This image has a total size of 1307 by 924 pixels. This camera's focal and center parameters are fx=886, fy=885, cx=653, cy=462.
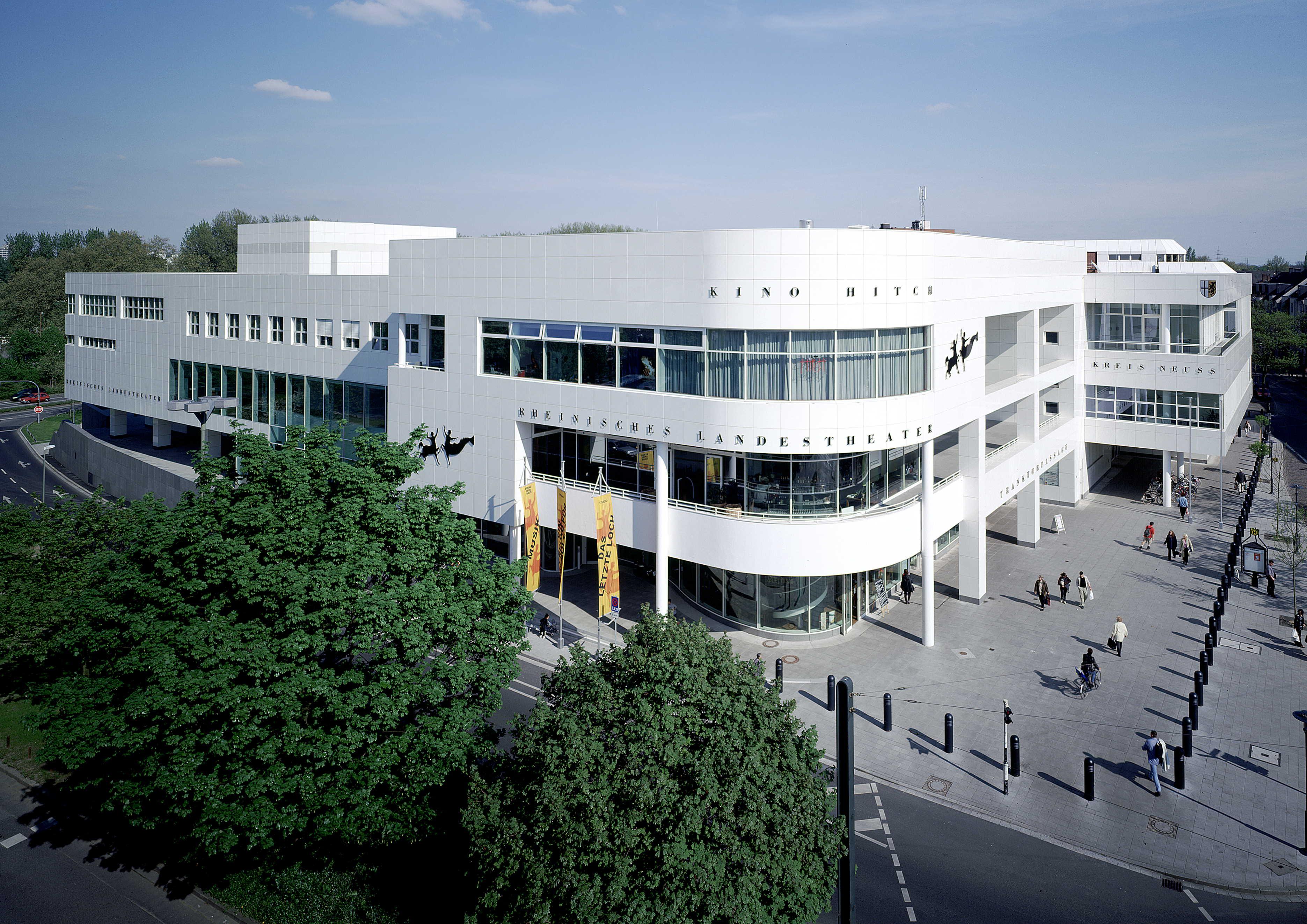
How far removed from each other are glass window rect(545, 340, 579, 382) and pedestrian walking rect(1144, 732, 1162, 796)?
2235 centimetres

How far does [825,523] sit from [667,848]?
18.2 m

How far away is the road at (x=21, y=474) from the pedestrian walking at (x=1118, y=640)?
5199 centimetres

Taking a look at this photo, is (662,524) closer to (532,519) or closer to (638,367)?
(638,367)

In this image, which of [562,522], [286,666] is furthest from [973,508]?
[286,666]

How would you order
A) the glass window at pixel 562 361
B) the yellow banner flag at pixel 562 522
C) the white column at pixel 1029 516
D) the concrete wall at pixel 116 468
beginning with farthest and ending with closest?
the concrete wall at pixel 116 468 → the white column at pixel 1029 516 → the yellow banner flag at pixel 562 522 → the glass window at pixel 562 361

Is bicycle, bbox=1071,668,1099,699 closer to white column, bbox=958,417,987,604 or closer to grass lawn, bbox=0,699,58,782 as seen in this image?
white column, bbox=958,417,987,604

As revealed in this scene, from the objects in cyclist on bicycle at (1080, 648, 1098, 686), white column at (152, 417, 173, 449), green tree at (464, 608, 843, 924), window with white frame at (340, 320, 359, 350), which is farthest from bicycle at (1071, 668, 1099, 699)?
white column at (152, 417, 173, 449)

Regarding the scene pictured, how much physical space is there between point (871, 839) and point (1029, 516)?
28234mm

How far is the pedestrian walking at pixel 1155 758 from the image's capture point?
76.5ft

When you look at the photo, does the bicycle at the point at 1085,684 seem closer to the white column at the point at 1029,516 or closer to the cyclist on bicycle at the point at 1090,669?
the cyclist on bicycle at the point at 1090,669

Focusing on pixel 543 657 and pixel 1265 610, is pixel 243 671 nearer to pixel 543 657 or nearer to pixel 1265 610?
pixel 543 657

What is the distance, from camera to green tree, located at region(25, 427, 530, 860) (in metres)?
17.3

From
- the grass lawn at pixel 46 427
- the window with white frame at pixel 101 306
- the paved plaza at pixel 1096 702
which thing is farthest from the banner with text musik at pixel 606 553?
the grass lawn at pixel 46 427

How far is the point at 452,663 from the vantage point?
2002 cm
